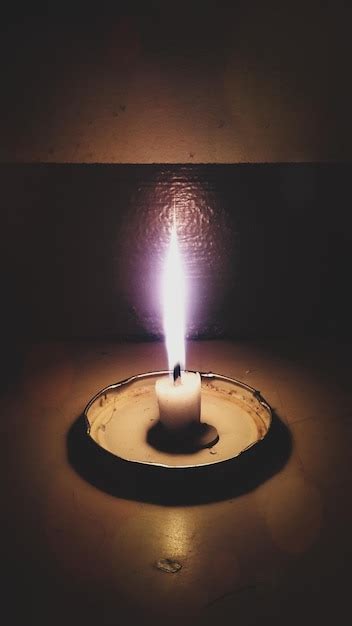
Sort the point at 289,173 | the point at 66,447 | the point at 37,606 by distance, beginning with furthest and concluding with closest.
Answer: the point at 289,173 → the point at 66,447 → the point at 37,606

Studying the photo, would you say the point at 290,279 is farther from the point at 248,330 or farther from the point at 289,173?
the point at 289,173

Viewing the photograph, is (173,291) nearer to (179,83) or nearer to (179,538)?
→ (179,83)

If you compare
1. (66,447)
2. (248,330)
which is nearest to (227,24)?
(248,330)

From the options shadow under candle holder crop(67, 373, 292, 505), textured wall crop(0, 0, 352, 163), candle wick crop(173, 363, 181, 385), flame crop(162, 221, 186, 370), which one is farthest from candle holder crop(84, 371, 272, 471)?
textured wall crop(0, 0, 352, 163)

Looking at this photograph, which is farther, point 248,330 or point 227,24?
point 248,330

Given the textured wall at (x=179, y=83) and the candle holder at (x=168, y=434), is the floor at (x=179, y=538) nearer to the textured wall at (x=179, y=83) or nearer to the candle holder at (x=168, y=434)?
the candle holder at (x=168, y=434)

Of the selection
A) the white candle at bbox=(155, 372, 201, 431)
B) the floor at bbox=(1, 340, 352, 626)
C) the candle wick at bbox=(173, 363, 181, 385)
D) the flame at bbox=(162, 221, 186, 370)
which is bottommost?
the floor at bbox=(1, 340, 352, 626)

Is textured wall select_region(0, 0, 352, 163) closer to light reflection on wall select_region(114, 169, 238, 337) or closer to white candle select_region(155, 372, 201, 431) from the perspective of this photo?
light reflection on wall select_region(114, 169, 238, 337)

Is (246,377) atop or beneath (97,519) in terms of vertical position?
atop
